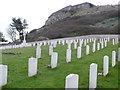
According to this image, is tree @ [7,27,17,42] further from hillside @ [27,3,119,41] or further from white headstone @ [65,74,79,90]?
white headstone @ [65,74,79,90]

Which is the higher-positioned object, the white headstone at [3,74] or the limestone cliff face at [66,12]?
the limestone cliff face at [66,12]

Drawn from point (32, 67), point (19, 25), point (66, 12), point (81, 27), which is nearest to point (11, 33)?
point (19, 25)

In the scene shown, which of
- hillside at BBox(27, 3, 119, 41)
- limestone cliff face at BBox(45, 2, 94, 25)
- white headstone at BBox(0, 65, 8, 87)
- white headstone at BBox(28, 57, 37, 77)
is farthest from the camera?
limestone cliff face at BBox(45, 2, 94, 25)

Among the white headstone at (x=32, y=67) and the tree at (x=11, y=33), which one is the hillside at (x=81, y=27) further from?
the white headstone at (x=32, y=67)

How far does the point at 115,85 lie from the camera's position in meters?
7.61

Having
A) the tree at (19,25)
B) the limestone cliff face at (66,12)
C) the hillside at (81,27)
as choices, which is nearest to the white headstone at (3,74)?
the hillside at (81,27)

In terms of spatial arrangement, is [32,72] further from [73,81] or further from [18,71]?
[73,81]

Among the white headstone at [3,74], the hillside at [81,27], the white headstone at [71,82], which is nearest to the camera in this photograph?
the white headstone at [71,82]

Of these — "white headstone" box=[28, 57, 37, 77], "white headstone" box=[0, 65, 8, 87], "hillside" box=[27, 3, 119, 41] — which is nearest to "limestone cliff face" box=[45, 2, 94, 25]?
"hillside" box=[27, 3, 119, 41]

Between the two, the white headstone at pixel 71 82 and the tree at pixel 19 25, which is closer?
the white headstone at pixel 71 82

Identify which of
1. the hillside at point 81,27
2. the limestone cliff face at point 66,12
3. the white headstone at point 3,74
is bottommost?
the white headstone at point 3,74

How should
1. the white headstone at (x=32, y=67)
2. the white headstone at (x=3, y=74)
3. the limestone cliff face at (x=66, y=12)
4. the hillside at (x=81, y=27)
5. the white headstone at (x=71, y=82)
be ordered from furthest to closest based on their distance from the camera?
the limestone cliff face at (x=66, y=12) → the hillside at (x=81, y=27) → the white headstone at (x=32, y=67) → the white headstone at (x=3, y=74) → the white headstone at (x=71, y=82)

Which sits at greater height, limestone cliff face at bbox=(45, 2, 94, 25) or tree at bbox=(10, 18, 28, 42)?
limestone cliff face at bbox=(45, 2, 94, 25)

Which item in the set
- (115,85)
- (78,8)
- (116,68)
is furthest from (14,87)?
(78,8)
